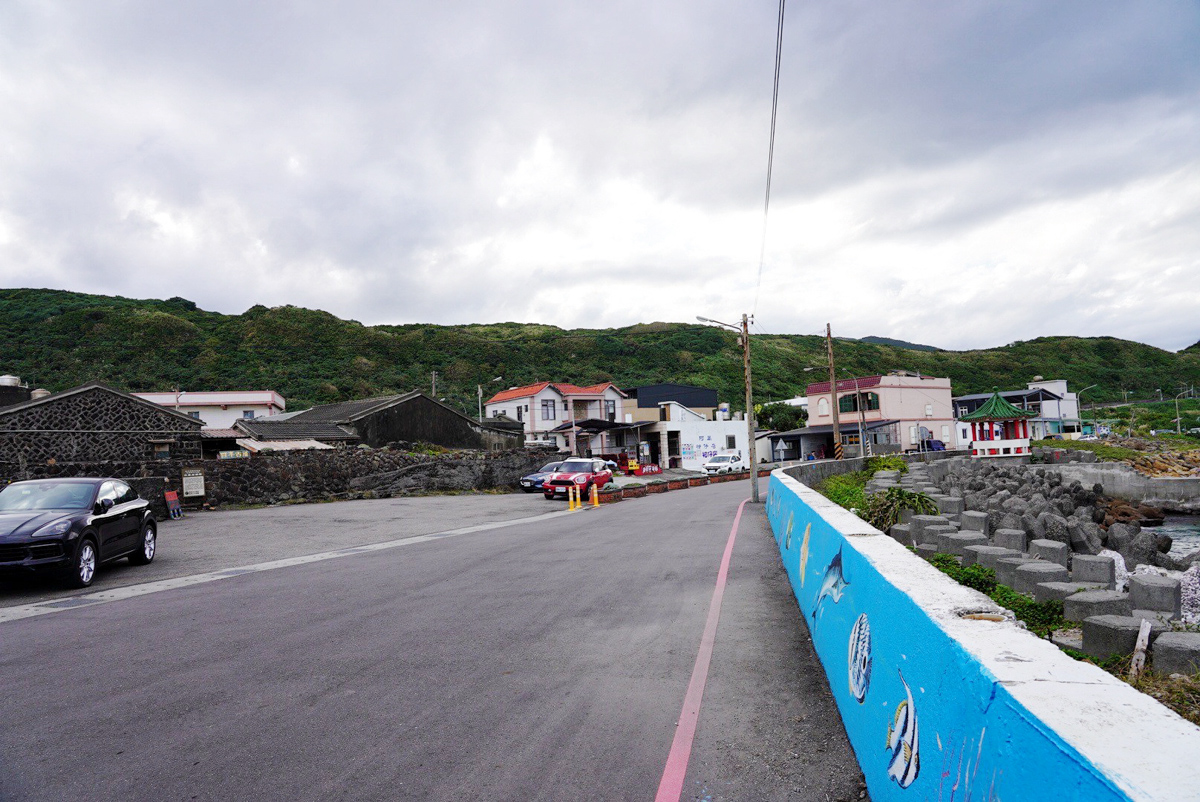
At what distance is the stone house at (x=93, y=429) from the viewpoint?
24.2 m

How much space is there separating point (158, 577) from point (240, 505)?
15.5 metres

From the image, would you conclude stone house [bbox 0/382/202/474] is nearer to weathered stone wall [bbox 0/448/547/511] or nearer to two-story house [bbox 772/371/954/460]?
weathered stone wall [bbox 0/448/547/511]

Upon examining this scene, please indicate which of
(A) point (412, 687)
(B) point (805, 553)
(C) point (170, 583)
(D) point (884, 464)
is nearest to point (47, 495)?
(C) point (170, 583)

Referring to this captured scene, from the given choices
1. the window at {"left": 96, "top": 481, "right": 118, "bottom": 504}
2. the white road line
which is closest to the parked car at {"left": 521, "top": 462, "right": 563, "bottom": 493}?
the white road line

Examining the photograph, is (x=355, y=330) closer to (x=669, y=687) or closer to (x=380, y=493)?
(x=380, y=493)

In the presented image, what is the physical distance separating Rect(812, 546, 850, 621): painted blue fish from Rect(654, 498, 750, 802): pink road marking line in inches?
44.3

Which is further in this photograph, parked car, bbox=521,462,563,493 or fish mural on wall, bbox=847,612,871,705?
parked car, bbox=521,462,563,493

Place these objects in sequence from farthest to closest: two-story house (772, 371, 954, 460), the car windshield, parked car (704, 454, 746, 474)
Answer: two-story house (772, 371, 954, 460)
parked car (704, 454, 746, 474)
the car windshield

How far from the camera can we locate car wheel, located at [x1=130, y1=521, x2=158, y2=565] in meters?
12.8

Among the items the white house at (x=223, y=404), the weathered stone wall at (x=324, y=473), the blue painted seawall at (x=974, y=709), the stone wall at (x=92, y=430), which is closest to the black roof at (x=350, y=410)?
the weathered stone wall at (x=324, y=473)

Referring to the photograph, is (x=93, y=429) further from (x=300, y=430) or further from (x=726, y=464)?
(x=726, y=464)

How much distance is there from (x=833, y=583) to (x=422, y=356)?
98.0 m

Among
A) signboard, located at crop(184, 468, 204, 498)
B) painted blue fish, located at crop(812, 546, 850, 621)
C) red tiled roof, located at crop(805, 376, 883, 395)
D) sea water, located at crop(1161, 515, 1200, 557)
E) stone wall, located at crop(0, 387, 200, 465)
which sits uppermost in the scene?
red tiled roof, located at crop(805, 376, 883, 395)

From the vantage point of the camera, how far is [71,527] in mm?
10461
